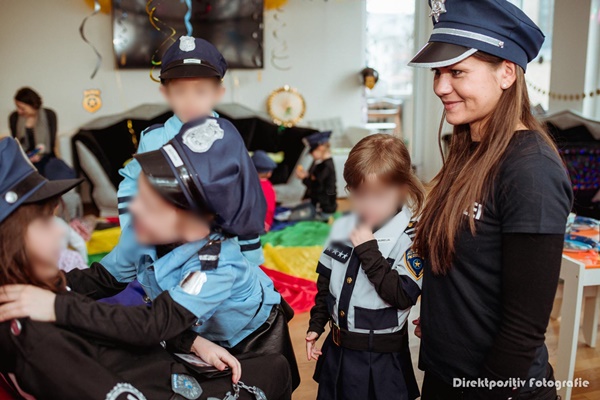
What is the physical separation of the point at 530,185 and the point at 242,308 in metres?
0.62

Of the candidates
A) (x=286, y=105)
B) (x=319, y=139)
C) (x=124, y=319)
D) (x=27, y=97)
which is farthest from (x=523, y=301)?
(x=286, y=105)

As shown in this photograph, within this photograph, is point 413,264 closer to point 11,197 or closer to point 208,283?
point 208,283

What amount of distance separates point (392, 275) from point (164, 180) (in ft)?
2.10

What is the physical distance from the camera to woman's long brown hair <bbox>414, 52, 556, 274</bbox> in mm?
932

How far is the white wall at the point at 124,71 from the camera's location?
5930mm

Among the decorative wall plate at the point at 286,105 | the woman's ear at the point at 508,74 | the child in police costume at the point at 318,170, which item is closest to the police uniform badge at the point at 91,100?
the decorative wall plate at the point at 286,105

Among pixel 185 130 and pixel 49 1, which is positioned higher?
pixel 49 1

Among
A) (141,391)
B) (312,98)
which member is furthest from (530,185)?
(312,98)

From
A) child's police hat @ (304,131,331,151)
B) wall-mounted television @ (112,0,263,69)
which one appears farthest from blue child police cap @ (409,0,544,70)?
wall-mounted television @ (112,0,263,69)

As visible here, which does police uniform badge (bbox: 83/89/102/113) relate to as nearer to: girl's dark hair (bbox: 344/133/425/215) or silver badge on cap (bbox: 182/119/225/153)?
girl's dark hair (bbox: 344/133/425/215)

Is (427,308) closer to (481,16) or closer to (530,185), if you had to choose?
(530,185)

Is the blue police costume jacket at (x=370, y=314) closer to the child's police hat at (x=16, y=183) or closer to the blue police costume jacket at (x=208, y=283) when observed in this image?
the blue police costume jacket at (x=208, y=283)

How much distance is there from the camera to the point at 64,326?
814mm

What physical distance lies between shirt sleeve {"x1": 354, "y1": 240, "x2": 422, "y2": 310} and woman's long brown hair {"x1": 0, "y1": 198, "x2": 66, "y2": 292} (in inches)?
26.2
